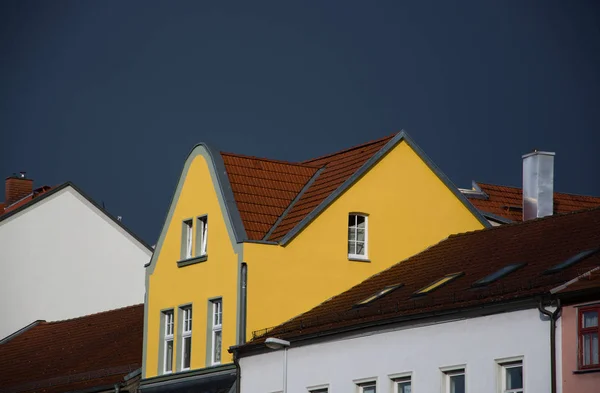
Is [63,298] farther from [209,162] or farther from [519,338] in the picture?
[519,338]

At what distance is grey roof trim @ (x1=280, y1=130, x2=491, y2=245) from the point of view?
4731 cm

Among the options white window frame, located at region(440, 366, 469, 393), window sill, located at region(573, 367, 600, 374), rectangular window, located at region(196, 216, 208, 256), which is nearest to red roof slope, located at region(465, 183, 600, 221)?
rectangular window, located at region(196, 216, 208, 256)

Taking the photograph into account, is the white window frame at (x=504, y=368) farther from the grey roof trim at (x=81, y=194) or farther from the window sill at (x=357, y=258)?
the grey roof trim at (x=81, y=194)

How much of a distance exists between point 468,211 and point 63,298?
1139 inches

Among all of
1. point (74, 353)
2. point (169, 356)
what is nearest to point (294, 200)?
point (169, 356)

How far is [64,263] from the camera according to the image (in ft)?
246

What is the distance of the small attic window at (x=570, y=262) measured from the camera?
120 ft

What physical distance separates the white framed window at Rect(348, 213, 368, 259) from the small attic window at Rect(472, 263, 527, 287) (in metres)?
9.89

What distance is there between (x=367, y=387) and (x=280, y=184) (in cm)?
1066

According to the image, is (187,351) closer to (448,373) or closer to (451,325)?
(448,373)

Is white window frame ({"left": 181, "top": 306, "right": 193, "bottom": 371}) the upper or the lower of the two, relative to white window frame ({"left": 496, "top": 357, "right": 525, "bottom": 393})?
upper

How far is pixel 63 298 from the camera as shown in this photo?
244 ft

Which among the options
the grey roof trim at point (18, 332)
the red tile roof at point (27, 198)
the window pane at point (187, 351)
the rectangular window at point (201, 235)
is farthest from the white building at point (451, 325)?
the red tile roof at point (27, 198)

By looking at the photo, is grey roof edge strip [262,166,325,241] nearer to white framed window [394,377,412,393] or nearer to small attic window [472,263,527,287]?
white framed window [394,377,412,393]
